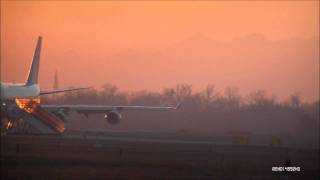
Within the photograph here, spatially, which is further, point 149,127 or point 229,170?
point 149,127

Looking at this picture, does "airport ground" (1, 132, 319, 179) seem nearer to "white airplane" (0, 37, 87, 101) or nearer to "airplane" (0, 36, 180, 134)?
"airplane" (0, 36, 180, 134)

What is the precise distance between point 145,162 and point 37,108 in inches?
1051

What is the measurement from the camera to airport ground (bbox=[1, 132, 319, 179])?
35.4 m

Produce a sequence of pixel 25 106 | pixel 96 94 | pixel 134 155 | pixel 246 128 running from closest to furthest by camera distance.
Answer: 1. pixel 134 155
2. pixel 25 106
3. pixel 246 128
4. pixel 96 94

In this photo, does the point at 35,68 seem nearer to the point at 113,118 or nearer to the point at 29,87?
the point at 29,87

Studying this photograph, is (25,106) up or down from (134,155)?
up

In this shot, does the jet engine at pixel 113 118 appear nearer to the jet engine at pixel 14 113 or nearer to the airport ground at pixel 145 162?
the jet engine at pixel 14 113

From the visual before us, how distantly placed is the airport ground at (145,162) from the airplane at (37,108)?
8326 millimetres

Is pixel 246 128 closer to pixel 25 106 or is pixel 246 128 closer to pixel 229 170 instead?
pixel 25 106

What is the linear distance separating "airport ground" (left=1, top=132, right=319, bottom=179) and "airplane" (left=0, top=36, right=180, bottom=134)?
8.33 metres

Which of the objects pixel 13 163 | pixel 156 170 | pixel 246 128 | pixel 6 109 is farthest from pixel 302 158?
pixel 246 128

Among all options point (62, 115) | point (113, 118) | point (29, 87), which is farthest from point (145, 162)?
point (29, 87)

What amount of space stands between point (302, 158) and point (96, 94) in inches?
3414

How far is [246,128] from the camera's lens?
349 ft
